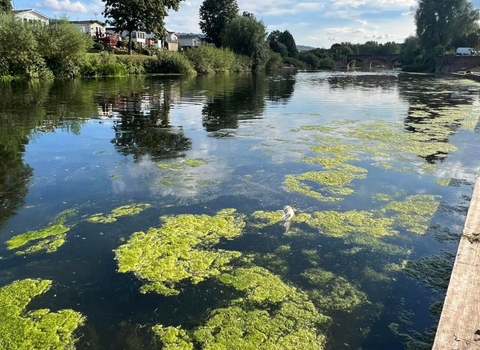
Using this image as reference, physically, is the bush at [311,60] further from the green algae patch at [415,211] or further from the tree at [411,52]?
the green algae patch at [415,211]

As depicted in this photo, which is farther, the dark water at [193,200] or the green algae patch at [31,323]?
the dark water at [193,200]

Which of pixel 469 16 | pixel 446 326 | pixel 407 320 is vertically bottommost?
pixel 407 320

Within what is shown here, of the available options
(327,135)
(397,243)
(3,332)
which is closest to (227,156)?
(327,135)

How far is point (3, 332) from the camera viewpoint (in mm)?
3568

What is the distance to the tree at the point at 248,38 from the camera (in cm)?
6206

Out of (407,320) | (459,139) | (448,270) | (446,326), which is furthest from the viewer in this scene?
(459,139)

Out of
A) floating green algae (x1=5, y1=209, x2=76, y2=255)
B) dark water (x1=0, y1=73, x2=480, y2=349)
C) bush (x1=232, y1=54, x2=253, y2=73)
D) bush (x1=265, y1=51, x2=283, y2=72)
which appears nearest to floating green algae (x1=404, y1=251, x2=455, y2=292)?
dark water (x1=0, y1=73, x2=480, y2=349)

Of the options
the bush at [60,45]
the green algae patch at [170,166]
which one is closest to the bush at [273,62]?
the bush at [60,45]

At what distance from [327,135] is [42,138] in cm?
890

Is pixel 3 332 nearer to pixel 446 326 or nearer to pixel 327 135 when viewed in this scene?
pixel 446 326

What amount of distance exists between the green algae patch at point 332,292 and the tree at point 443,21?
80.5m

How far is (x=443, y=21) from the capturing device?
71.2 metres

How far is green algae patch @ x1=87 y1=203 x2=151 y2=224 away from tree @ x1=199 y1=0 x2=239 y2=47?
8132cm

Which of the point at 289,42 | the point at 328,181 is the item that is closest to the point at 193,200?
Answer: the point at 328,181
